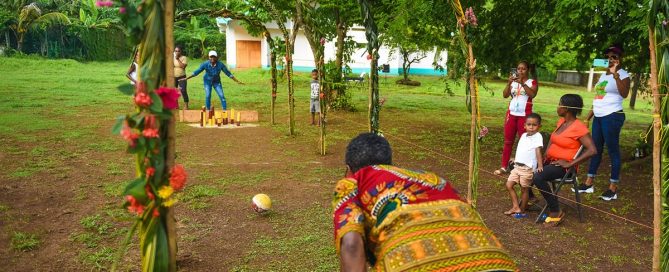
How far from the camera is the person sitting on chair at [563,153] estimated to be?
515 centimetres

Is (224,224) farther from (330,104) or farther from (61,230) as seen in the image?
(330,104)

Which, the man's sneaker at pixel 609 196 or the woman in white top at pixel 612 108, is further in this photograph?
the man's sneaker at pixel 609 196

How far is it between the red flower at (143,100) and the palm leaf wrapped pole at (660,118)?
112 inches

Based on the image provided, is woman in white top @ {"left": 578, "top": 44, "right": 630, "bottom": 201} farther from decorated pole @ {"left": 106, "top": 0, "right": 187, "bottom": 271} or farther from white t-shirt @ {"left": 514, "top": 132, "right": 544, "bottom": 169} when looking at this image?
decorated pole @ {"left": 106, "top": 0, "right": 187, "bottom": 271}

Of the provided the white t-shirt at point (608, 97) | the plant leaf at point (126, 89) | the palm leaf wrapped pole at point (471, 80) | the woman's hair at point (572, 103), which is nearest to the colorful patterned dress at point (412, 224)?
the plant leaf at point (126, 89)

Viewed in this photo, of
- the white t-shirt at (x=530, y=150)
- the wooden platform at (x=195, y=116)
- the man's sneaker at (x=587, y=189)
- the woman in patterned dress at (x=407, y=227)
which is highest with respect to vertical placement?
the woman in patterned dress at (x=407, y=227)

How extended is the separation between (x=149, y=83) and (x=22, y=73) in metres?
23.3

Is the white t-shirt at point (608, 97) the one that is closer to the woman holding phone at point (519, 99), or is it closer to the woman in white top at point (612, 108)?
the woman in white top at point (612, 108)

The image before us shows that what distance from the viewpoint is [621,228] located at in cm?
518

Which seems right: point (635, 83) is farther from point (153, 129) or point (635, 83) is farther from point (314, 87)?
point (153, 129)

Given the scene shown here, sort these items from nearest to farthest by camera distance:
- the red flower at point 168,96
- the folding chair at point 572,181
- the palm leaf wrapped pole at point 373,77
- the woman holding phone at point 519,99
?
the red flower at point 168,96 → the palm leaf wrapped pole at point 373,77 → the folding chair at point 572,181 → the woman holding phone at point 519,99

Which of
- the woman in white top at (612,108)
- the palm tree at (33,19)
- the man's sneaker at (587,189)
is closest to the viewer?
the woman in white top at (612,108)

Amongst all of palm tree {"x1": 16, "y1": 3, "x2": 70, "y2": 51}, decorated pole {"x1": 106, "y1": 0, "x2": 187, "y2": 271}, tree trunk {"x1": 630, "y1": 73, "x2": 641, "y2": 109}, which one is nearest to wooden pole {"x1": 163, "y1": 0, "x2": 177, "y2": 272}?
decorated pole {"x1": 106, "y1": 0, "x2": 187, "y2": 271}

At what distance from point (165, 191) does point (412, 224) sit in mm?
983
